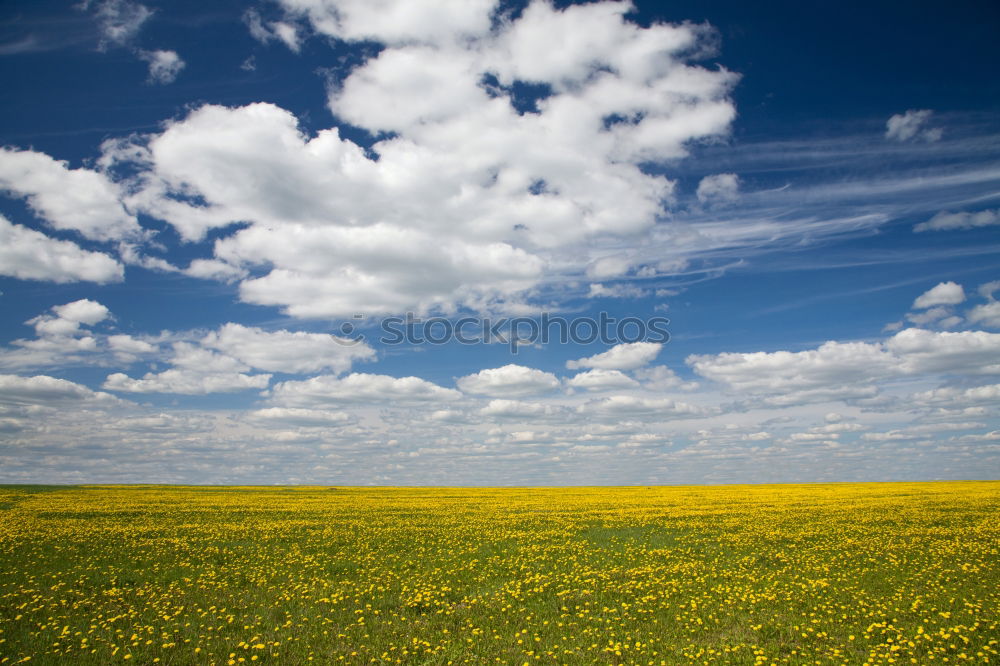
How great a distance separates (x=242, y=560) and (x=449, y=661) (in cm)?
1252

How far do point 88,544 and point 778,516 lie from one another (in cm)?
3475

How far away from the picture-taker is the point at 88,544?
2272 cm

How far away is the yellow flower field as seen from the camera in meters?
Answer: 11.2

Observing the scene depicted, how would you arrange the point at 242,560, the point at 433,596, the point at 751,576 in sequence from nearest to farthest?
1. the point at 433,596
2. the point at 751,576
3. the point at 242,560

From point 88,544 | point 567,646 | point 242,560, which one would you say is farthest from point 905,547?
point 88,544

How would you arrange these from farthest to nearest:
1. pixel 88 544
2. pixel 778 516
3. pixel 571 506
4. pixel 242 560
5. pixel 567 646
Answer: pixel 571 506
pixel 778 516
pixel 88 544
pixel 242 560
pixel 567 646

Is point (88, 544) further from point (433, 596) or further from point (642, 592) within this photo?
point (642, 592)

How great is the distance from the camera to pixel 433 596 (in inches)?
588

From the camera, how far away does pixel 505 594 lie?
49.7 feet

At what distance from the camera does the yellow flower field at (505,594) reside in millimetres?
11195

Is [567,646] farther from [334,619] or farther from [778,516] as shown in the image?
[778,516]

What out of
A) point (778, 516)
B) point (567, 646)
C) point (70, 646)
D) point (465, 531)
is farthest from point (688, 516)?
point (70, 646)

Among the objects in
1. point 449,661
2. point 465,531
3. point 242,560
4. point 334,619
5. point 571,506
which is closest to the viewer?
point 449,661

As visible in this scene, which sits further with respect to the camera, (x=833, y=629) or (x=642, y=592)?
(x=642, y=592)
